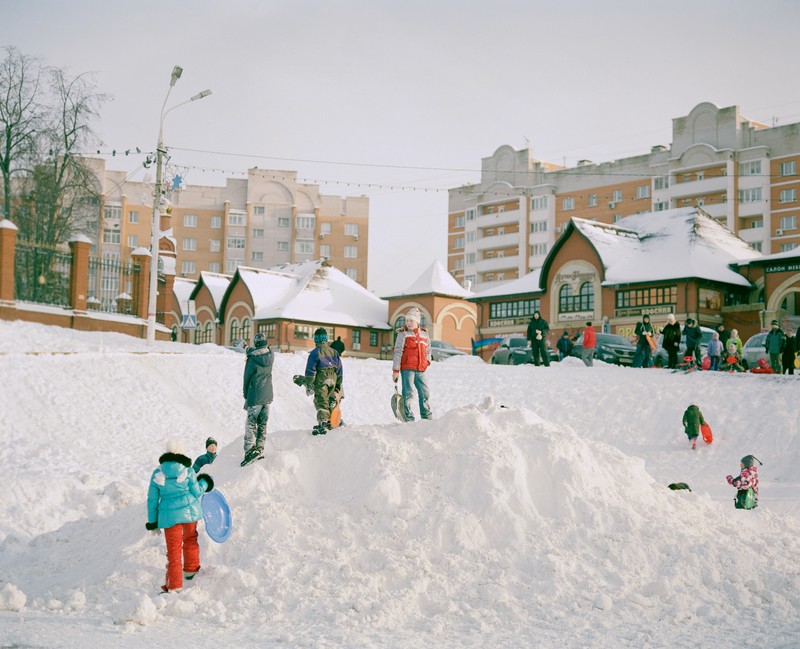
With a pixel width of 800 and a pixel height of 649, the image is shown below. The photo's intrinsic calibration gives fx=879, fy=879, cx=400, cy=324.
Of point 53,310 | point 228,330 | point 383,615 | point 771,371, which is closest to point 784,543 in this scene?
point 383,615

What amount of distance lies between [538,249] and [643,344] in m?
46.4

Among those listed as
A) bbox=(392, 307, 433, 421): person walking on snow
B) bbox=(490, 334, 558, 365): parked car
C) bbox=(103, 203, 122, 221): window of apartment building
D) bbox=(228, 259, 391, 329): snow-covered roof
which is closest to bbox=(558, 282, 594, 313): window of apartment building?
bbox=(490, 334, 558, 365): parked car

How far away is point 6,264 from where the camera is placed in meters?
24.2

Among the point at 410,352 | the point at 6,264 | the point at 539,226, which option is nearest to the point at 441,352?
the point at 6,264

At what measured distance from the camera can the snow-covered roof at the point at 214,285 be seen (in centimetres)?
5719

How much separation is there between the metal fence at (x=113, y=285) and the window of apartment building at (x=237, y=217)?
5839 cm

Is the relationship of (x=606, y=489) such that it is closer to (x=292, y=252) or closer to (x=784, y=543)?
(x=784, y=543)

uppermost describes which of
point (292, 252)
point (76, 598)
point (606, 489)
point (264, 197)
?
point (264, 197)

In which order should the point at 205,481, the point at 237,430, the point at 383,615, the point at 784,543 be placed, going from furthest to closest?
the point at 237,430 → the point at 784,543 → the point at 205,481 → the point at 383,615

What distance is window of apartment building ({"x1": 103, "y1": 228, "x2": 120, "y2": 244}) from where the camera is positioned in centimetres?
8150

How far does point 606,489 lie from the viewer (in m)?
9.12

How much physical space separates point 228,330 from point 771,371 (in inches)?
1469

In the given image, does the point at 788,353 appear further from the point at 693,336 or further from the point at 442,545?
the point at 442,545

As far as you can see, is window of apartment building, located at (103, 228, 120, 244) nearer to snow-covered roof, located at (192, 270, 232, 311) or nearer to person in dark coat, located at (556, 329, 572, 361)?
snow-covered roof, located at (192, 270, 232, 311)
